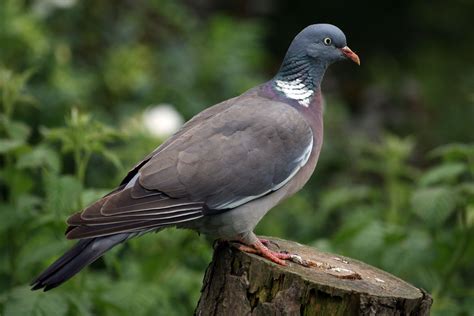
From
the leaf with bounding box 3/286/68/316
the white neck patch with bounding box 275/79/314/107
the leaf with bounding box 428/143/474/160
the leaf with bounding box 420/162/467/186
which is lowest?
the leaf with bounding box 3/286/68/316

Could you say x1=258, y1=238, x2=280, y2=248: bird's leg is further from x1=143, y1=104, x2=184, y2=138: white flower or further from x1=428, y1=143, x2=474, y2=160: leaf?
x1=143, y1=104, x2=184, y2=138: white flower

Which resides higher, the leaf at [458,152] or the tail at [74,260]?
the leaf at [458,152]

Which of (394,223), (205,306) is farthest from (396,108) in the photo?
(205,306)

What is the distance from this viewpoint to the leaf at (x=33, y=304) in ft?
14.2

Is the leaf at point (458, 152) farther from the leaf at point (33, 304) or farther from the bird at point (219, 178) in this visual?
the leaf at point (33, 304)

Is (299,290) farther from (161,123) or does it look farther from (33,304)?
(161,123)

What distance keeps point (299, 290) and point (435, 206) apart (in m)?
1.51

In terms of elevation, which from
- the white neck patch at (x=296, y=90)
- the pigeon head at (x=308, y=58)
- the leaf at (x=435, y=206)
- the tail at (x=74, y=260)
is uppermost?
the pigeon head at (x=308, y=58)

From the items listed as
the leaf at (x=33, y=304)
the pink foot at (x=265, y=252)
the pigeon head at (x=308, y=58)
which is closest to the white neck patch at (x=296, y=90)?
the pigeon head at (x=308, y=58)

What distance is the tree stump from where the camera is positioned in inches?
147

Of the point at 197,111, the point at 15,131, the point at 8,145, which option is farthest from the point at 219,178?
the point at 197,111

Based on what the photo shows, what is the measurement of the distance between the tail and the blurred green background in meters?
0.63

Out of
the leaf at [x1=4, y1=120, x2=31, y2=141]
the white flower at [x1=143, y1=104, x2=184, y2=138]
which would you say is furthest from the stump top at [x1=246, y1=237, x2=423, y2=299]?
the white flower at [x1=143, y1=104, x2=184, y2=138]

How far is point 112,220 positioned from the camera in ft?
12.9
